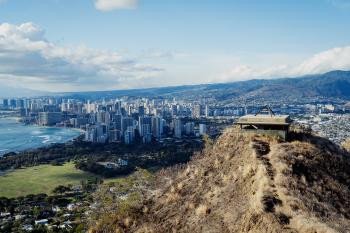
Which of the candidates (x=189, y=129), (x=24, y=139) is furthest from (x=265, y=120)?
(x=24, y=139)

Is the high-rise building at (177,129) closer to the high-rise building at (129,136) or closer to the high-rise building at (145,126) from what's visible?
the high-rise building at (145,126)

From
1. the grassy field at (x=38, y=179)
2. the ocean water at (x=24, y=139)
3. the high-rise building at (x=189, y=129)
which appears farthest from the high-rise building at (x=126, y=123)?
the grassy field at (x=38, y=179)

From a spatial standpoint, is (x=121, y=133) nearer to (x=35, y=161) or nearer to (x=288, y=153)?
(x=35, y=161)

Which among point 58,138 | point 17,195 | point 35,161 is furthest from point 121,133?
point 17,195

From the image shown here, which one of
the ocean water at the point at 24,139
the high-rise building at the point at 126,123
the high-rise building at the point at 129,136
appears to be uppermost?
the high-rise building at the point at 126,123

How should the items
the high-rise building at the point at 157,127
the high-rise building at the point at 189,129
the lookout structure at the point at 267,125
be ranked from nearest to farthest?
the lookout structure at the point at 267,125
the high-rise building at the point at 157,127
the high-rise building at the point at 189,129

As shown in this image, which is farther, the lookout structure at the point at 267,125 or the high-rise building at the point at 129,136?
the high-rise building at the point at 129,136

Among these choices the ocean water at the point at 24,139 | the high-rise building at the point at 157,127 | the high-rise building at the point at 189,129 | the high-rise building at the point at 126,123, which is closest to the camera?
the ocean water at the point at 24,139
